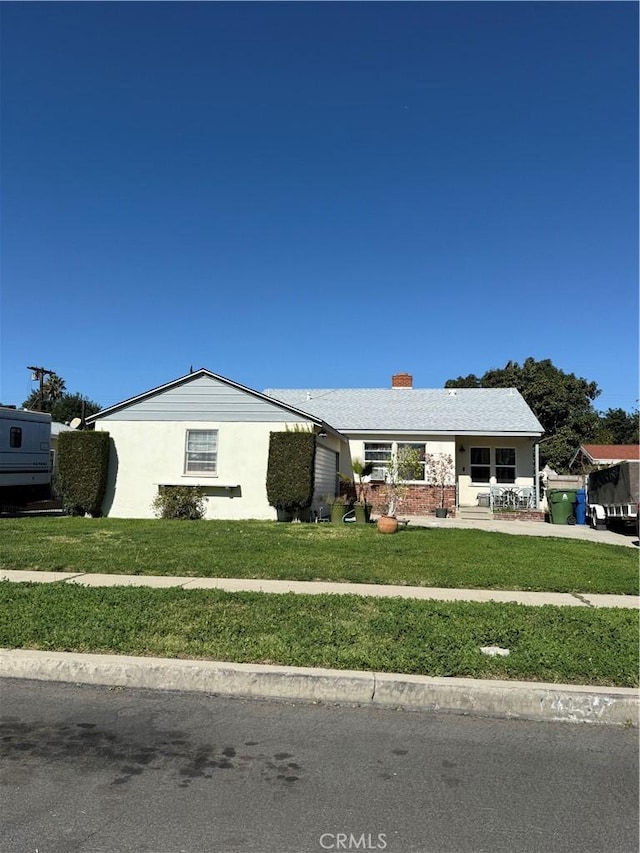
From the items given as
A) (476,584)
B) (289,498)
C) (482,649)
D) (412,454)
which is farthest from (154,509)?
(482,649)

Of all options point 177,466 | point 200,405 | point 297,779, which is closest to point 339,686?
point 297,779

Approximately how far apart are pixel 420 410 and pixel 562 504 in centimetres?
687

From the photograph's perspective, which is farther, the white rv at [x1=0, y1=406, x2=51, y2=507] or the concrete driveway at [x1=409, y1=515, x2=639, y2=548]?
the white rv at [x1=0, y1=406, x2=51, y2=507]

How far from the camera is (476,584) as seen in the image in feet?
28.2

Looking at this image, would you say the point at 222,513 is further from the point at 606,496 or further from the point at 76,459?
the point at 606,496

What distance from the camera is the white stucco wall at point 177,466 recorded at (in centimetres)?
1822

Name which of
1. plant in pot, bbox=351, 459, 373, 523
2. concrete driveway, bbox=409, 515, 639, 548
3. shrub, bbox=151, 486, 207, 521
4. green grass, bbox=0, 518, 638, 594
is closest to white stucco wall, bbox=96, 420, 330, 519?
shrub, bbox=151, 486, 207, 521

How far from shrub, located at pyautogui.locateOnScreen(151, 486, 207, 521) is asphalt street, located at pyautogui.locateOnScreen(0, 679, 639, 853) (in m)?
13.0

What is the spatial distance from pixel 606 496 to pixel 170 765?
17387 mm

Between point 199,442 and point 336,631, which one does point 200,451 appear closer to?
point 199,442

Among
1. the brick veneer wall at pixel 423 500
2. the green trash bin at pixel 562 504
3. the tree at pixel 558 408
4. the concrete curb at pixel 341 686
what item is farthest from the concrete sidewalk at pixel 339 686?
the tree at pixel 558 408

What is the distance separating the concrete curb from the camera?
14.9ft

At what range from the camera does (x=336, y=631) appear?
5.88 m

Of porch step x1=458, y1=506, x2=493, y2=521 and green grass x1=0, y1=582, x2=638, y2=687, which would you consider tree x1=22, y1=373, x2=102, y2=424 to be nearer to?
porch step x1=458, y1=506, x2=493, y2=521
